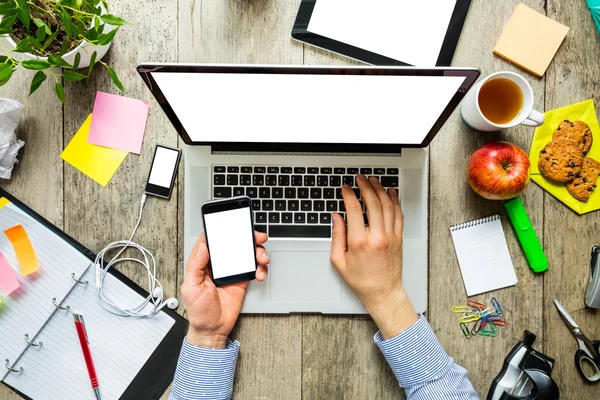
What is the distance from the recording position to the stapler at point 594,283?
0.81 meters

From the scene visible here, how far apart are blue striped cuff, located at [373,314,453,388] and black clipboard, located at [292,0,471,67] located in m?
0.48

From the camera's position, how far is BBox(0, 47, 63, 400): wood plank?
0.83 m

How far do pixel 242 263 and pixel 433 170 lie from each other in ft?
1.30

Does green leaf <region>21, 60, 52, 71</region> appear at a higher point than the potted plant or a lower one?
lower

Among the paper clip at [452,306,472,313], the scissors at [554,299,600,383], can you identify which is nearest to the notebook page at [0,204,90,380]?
the paper clip at [452,306,472,313]

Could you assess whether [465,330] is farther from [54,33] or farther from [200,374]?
[54,33]

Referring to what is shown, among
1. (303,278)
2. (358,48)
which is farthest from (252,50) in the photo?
(303,278)

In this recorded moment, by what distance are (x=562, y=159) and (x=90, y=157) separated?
877 mm

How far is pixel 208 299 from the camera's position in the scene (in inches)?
29.8

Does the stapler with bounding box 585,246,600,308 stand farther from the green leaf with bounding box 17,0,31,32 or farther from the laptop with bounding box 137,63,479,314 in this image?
the green leaf with bounding box 17,0,31,32

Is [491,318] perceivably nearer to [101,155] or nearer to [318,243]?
[318,243]

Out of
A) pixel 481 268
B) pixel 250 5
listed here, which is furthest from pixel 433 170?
pixel 250 5

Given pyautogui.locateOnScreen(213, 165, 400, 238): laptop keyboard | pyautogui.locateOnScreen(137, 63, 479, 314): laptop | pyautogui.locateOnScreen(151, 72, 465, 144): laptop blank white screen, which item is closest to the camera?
pyautogui.locateOnScreen(151, 72, 465, 144): laptop blank white screen

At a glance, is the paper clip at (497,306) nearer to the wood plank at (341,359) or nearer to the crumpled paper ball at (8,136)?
the wood plank at (341,359)
